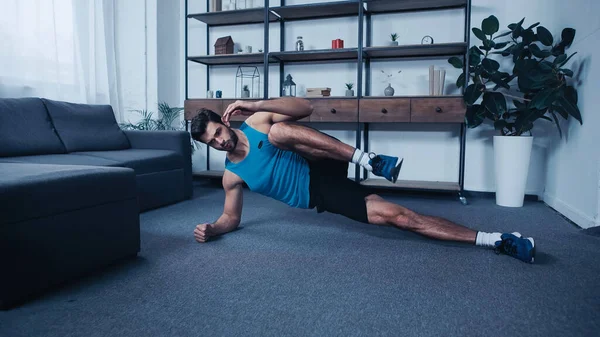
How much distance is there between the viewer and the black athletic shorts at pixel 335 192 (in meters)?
1.93

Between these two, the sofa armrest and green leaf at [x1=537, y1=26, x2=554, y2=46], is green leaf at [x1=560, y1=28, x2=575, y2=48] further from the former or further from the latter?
the sofa armrest

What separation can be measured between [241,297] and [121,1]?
11.6 feet

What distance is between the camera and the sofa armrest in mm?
3195

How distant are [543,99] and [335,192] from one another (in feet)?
5.61

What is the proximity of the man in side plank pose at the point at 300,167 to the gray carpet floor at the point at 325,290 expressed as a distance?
12 centimetres

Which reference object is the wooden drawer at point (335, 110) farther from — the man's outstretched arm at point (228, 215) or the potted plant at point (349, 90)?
the man's outstretched arm at point (228, 215)

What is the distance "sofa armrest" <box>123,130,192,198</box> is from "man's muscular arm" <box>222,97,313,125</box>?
4.42 feet

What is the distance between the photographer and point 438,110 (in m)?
3.15

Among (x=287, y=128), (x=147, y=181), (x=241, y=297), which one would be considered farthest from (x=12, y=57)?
(x=241, y=297)

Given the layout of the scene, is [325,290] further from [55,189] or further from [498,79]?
[498,79]

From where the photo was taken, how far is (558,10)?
10.4ft

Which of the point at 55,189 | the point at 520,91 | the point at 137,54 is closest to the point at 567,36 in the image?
the point at 520,91

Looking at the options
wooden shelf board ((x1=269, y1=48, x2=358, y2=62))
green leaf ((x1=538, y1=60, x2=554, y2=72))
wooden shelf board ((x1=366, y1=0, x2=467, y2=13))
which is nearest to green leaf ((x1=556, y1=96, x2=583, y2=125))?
green leaf ((x1=538, y1=60, x2=554, y2=72))

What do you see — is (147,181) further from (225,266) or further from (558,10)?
(558,10)
